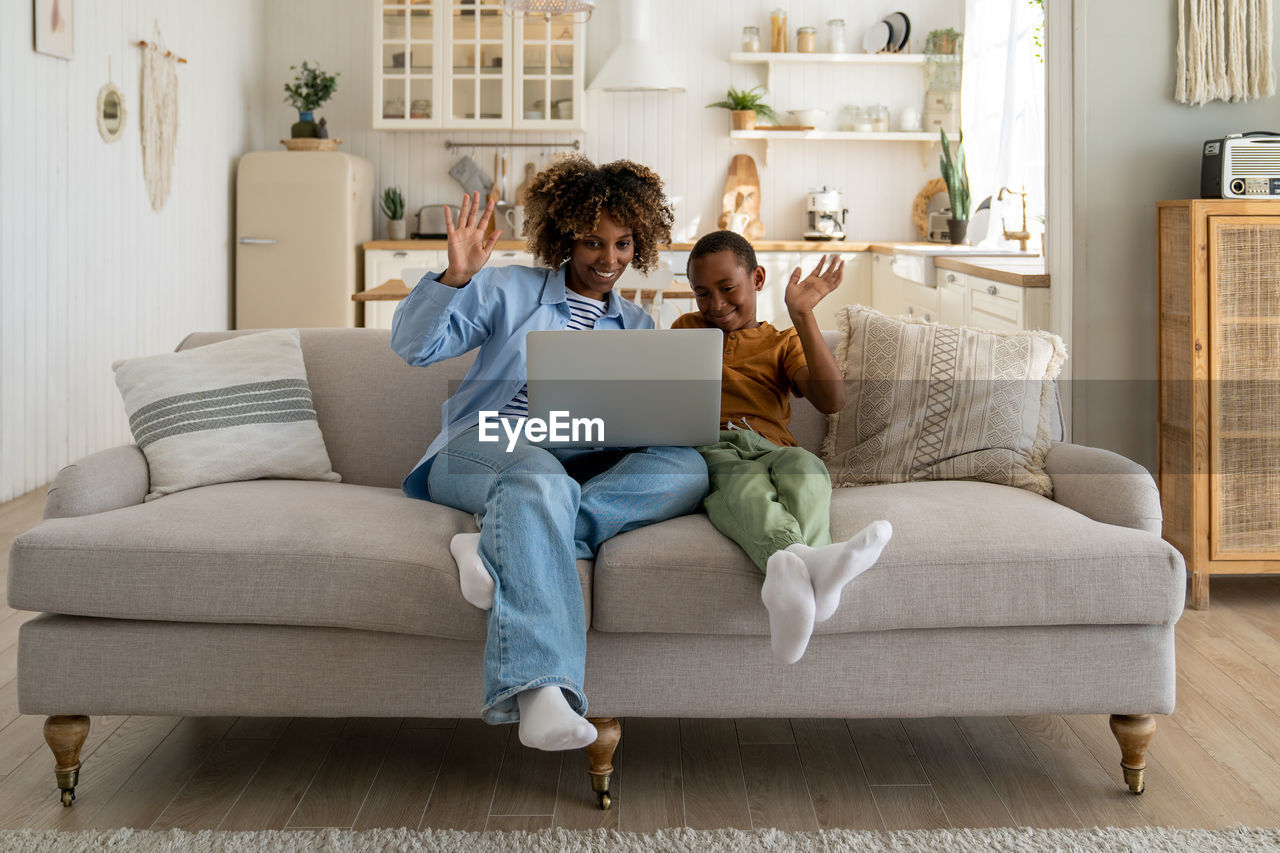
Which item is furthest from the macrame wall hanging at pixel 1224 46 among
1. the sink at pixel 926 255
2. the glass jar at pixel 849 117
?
the glass jar at pixel 849 117

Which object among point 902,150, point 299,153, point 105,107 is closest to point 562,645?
point 105,107

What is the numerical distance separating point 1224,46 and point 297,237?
14.6 ft

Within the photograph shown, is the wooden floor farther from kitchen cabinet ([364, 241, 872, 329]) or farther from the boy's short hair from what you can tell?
kitchen cabinet ([364, 241, 872, 329])

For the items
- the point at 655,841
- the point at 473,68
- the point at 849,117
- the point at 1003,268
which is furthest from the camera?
the point at 849,117

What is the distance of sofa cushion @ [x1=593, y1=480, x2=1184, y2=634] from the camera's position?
1.92 meters

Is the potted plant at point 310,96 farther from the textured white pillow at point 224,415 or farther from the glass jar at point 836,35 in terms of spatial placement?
the textured white pillow at point 224,415

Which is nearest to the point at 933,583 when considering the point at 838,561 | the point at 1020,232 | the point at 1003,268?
the point at 838,561

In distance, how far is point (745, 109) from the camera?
658 centimetres

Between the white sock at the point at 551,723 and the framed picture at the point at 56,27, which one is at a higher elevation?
the framed picture at the point at 56,27

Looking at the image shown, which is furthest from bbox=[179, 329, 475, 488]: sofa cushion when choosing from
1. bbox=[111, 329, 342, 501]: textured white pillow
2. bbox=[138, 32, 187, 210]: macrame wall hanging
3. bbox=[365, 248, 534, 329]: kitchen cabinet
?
bbox=[365, 248, 534, 329]: kitchen cabinet

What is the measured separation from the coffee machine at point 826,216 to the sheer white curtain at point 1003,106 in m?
0.72

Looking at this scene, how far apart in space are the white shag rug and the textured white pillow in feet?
2.41

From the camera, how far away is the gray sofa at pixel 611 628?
75.4 inches

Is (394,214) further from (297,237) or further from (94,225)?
(94,225)
